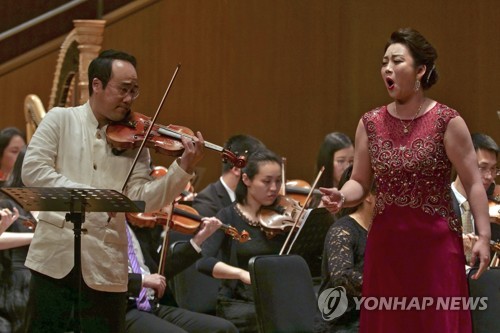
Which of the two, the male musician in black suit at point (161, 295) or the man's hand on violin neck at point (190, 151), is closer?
the man's hand on violin neck at point (190, 151)

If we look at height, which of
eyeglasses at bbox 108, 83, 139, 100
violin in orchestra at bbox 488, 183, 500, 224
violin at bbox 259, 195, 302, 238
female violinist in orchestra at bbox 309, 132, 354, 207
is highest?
eyeglasses at bbox 108, 83, 139, 100

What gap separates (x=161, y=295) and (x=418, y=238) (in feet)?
5.78

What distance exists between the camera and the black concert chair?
146 inches

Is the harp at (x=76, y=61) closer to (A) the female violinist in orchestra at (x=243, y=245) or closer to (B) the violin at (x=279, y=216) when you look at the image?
(A) the female violinist in orchestra at (x=243, y=245)

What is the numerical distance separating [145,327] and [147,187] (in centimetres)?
113

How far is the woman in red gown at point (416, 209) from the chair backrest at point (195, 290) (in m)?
1.89

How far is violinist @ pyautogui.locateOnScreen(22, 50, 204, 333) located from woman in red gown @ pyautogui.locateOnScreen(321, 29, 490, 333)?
2.21ft

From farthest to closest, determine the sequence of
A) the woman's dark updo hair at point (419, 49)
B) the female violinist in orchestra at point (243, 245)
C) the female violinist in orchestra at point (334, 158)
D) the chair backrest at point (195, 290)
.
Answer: the female violinist in orchestra at point (334, 158)
the chair backrest at point (195, 290)
the female violinist in orchestra at point (243, 245)
the woman's dark updo hair at point (419, 49)

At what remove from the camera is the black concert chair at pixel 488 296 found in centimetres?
371

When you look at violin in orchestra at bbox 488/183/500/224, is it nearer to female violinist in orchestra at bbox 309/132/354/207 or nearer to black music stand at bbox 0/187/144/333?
female violinist in orchestra at bbox 309/132/354/207

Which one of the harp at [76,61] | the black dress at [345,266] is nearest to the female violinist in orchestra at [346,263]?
the black dress at [345,266]

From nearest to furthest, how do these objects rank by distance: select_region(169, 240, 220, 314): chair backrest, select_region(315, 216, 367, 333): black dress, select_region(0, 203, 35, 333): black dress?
select_region(315, 216, 367, 333): black dress < select_region(0, 203, 35, 333): black dress < select_region(169, 240, 220, 314): chair backrest

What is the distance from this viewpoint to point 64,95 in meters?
5.67

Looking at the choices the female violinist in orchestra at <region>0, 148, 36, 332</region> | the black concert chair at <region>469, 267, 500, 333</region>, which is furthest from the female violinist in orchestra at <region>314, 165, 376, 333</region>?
the female violinist in orchestra at <region>0, 148, 36, 332</region>
